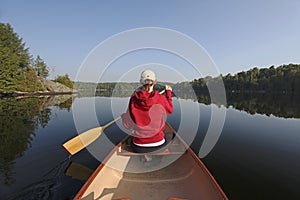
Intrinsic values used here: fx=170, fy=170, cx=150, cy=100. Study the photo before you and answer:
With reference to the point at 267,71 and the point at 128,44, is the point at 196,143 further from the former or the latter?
the point at 267,71

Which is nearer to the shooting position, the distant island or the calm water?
the calm water

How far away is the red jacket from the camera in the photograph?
10.6ft

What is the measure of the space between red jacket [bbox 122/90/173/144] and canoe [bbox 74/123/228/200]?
83 centimetres

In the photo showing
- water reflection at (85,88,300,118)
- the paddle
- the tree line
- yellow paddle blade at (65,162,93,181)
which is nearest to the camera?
yellow paddle blade at (65,162,93,181)

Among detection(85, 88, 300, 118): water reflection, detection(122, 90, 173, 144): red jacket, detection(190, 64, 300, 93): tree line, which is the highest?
detection(190, 64, 300, 93): tree line

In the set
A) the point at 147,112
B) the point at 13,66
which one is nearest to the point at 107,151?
the point at 147,112

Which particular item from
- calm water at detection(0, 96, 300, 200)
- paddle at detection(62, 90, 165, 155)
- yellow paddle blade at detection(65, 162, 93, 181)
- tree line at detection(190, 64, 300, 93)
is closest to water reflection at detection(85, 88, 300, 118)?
paddle at detection(62, 90, 165, 155)

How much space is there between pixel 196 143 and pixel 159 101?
6617mm

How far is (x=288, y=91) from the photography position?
6106 centimetres

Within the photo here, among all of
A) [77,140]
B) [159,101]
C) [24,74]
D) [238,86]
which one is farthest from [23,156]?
[238,86]

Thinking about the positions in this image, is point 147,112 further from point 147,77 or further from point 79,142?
point 79,142

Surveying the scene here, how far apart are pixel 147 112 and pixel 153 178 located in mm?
2100

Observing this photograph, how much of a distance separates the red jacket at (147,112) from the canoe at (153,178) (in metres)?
0.83

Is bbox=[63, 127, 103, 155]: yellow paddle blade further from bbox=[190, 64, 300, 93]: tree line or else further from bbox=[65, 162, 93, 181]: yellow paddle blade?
bbox=[190, 64, 300, 93]: tree line
